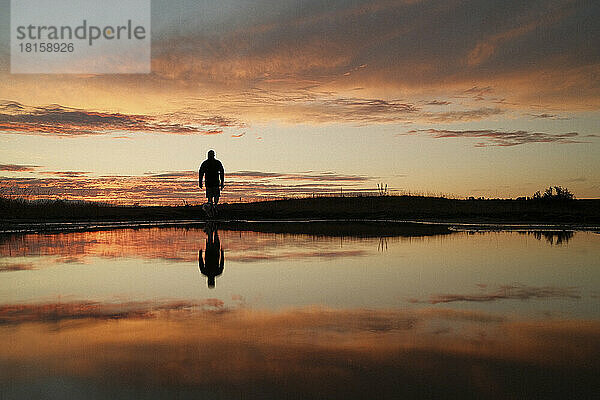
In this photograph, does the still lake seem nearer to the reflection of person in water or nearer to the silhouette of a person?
the reflection of person in water

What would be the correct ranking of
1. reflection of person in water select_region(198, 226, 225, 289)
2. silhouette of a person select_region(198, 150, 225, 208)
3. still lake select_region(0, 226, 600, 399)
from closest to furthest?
still lake select_region(0, 226, 600, 399) < reflection of person in water select_region(198, 226, 225, 289) < silhouette of a person select_region(198, 150, 225, 208)

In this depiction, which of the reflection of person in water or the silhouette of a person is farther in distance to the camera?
the silhouette of a person

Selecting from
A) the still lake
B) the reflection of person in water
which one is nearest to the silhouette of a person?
the reflection of person in water

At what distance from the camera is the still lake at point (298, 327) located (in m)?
3.50

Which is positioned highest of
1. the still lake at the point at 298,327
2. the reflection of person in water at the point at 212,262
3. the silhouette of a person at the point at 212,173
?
the silhouette of a person at the point at 212,173

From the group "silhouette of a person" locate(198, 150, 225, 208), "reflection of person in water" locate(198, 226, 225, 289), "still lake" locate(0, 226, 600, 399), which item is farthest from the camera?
"silhouette of a person" locate(198, 150, 225, 208)

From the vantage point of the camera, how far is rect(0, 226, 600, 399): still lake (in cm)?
350

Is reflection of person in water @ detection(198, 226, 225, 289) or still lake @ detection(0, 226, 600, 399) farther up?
reflection of person in water @ detection(198, 226, 225, 289)

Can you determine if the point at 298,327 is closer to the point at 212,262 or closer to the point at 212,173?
the point at 212,262

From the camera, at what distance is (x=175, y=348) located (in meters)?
4.24

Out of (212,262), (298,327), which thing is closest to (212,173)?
(212,262)

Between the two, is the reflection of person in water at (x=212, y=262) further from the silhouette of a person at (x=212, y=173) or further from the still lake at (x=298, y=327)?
the silhouette of a person at (x=212, y=173)

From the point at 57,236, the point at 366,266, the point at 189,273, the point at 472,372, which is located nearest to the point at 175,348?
the point at 472,372

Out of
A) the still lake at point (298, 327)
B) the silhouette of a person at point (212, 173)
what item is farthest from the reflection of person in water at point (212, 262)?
the silhouette of a person at point (212, 173)
